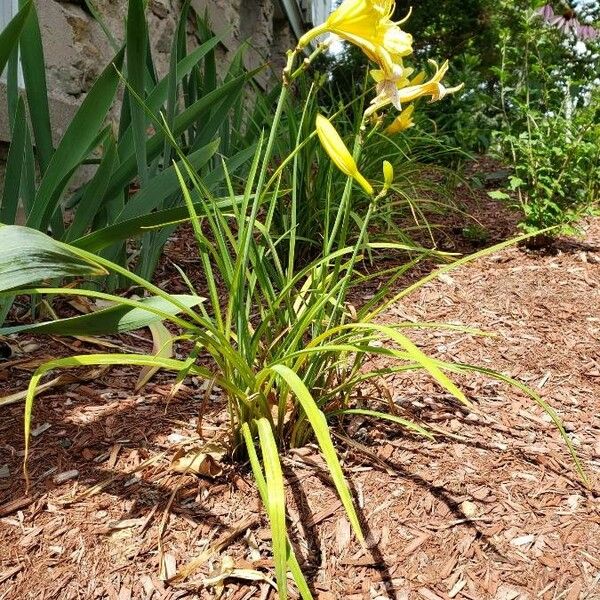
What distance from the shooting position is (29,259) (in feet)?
3.15

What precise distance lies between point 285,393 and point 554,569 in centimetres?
57

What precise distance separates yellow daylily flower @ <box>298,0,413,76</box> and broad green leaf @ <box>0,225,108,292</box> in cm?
51

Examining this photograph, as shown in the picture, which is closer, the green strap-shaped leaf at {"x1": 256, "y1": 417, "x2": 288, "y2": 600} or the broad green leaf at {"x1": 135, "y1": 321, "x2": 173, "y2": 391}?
the green strap-shaped leaf at {"x1": 256, "y1": 417, "x2": 288, "y2": 600}

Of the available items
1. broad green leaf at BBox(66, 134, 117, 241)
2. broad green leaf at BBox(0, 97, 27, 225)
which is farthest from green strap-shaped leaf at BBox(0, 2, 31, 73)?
broad green leaf at BBox(66, 134, 117, 241)

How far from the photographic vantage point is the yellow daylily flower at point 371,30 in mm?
958

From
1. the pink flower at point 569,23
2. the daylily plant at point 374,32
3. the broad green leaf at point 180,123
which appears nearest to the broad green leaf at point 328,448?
the daylily plant at point 374,32

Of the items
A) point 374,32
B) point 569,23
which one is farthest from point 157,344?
point 569,23

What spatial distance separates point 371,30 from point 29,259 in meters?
0.62

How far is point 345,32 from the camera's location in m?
0.99

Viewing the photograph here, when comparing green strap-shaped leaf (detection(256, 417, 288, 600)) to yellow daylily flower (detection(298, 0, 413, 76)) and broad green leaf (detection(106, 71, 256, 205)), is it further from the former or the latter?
broad green leaf (detection(106, 71, 256, 205))

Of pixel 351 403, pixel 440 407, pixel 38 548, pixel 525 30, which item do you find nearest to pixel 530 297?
pixel 440 407

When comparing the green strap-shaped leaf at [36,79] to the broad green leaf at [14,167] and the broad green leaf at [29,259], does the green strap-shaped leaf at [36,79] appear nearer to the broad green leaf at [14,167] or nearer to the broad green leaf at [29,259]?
the broad green leaf at [14,167]

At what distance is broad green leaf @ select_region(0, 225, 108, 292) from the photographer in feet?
3.09

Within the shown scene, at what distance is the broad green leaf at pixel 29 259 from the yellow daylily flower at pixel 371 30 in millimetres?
510
